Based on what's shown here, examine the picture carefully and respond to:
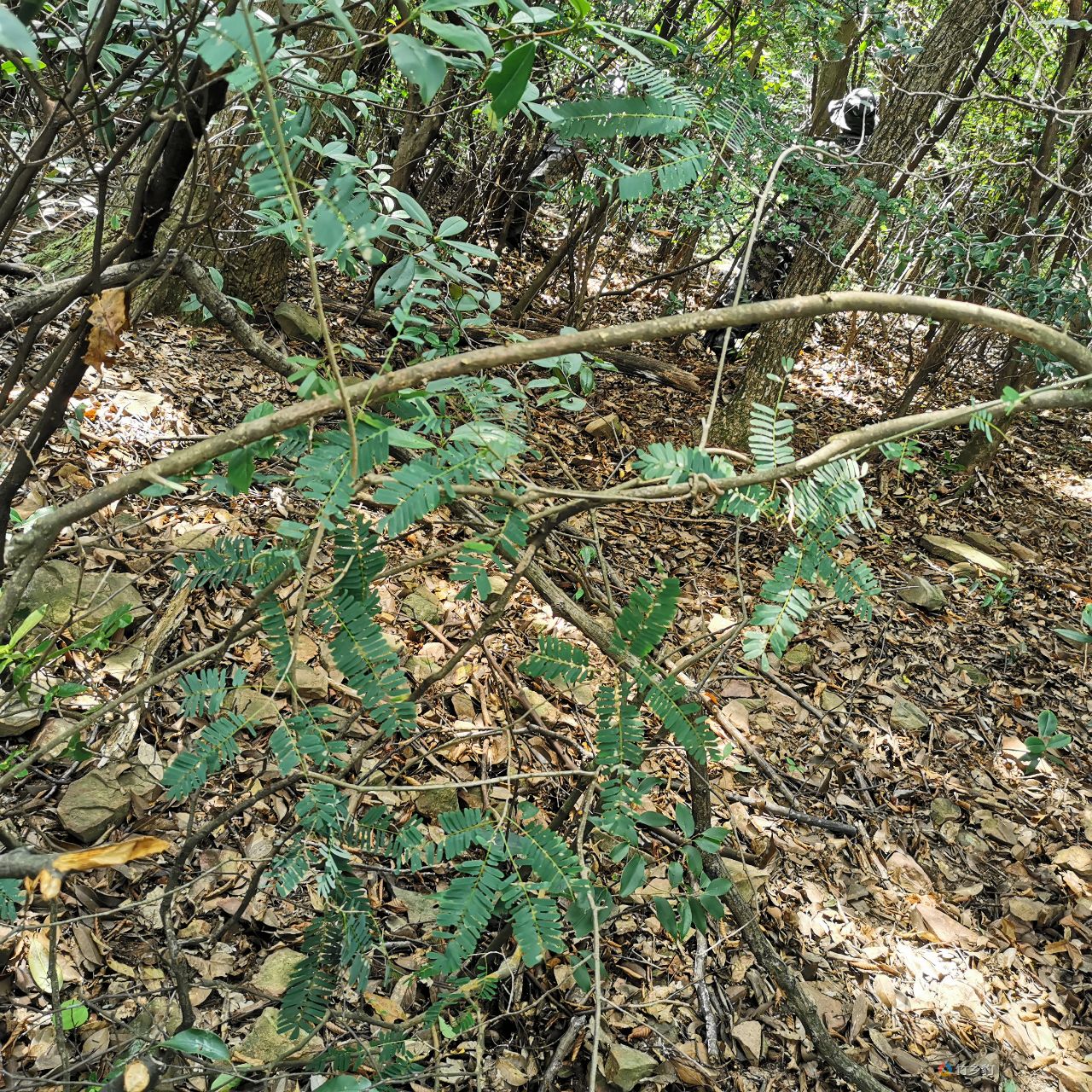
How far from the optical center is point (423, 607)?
338cm

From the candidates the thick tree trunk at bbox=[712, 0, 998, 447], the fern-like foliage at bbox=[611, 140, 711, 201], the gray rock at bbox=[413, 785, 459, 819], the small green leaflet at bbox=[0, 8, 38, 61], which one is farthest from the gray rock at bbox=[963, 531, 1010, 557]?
the small green leaflet at bbox=[0, 8, 38, 61]

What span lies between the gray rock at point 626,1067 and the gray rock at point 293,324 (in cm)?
375

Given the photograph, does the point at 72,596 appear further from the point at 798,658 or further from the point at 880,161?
the point at 880,161

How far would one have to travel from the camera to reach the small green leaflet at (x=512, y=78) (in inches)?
40.9

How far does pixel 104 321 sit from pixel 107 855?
988 mm

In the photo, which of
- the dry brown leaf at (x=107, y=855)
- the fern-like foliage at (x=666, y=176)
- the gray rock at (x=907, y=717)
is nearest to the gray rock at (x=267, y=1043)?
the dry brown leaf at (x=107, y=855)

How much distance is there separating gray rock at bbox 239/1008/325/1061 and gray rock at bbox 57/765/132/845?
2.19 feet

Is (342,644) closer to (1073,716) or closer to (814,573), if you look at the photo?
(814,573)

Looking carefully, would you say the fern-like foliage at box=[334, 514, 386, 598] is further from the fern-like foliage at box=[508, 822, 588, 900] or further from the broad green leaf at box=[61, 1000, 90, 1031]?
the broad green leaf at box=[61, 1000, 90, 1031]

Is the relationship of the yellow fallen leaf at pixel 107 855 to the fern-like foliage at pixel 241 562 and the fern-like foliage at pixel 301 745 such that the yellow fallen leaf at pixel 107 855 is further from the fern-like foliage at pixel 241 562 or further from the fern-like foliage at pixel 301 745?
the fern-like foliage at pixel 241 562

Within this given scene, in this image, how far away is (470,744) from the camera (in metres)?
2.99

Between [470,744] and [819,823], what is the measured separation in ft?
5.06

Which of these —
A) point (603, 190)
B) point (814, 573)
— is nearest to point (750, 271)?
point (603, 190)

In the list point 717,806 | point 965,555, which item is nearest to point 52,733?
point 717,806
